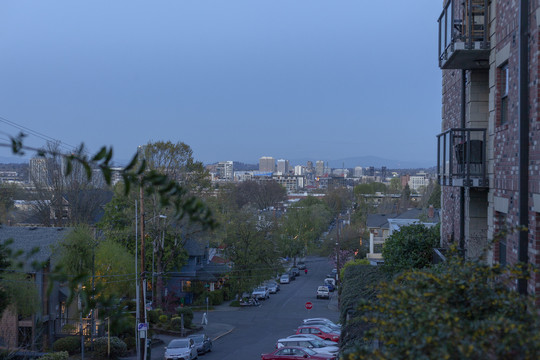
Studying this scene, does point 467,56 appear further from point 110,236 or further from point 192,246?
point 192,246

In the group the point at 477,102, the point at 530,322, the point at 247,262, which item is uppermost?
the point at 477,102

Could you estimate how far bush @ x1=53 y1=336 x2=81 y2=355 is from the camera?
1013 inches

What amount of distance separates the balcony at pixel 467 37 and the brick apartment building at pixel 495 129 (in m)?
0.02

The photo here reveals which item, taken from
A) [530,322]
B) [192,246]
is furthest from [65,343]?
[530,322]

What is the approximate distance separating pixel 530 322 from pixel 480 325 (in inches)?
24.7

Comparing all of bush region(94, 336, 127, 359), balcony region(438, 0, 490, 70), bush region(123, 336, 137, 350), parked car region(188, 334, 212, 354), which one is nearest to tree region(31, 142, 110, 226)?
bush region(123, 336, 137, 350)

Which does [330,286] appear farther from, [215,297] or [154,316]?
[154,316]

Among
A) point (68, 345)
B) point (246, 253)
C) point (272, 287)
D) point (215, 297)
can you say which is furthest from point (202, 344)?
point (272, 287)

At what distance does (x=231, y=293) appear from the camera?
4556 cm

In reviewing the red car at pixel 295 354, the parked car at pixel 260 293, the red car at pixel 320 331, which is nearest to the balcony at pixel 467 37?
the red car at pixel 295 354

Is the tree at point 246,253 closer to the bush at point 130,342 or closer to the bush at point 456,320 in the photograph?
the bush at point 130,342

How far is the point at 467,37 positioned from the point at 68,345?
73.9 ft

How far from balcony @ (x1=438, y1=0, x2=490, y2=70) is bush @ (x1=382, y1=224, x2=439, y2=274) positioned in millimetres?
5286

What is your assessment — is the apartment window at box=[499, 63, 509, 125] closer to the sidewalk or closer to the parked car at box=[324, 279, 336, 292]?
the sidewalk
